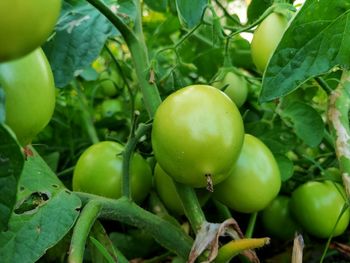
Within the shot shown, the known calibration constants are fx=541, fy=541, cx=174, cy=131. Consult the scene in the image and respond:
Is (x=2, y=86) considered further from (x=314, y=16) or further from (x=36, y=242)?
(x=314, y=16)

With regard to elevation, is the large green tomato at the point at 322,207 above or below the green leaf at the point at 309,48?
below

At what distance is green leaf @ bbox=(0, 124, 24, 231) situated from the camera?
35 centimetres

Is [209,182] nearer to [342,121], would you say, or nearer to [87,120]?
[342,121]

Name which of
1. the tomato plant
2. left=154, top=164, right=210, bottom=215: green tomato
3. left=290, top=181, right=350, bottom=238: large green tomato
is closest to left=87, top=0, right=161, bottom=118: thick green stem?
the tomato plant

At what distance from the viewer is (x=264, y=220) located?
3.07ft

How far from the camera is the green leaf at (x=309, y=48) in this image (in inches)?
20.9

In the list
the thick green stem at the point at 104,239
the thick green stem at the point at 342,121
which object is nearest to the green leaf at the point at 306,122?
the thick green stem at the point at 342,121

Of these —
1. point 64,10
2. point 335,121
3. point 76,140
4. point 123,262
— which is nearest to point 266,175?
point 335,121

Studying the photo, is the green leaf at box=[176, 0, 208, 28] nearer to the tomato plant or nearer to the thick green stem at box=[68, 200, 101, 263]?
the tomato plant

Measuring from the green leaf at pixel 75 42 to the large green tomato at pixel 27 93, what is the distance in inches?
9.4

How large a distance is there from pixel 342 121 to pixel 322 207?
0.21m

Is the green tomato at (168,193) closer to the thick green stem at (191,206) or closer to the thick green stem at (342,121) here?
the thick green stem at (191,206)

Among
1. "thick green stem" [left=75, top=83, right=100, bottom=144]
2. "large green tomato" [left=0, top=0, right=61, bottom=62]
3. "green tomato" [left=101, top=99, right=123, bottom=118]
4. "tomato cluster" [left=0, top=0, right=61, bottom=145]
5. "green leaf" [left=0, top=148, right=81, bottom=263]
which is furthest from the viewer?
"green tomato" [left=101, top=99, right=123, bottom=118]

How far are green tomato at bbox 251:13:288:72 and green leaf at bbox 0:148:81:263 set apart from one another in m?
0.28
